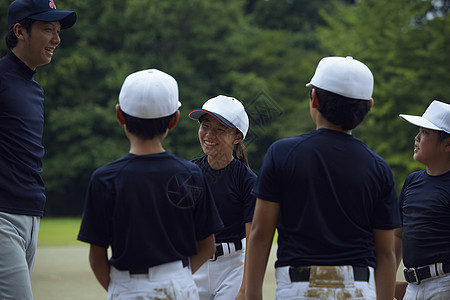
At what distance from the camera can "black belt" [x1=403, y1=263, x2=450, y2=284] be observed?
4305 mm

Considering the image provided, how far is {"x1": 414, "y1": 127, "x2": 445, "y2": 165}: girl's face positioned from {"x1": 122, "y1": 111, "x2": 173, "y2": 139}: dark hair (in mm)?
2381

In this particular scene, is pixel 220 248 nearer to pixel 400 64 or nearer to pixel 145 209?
pixel 145 209

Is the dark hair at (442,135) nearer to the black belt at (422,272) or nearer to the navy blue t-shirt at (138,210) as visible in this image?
the black belt at (422,272)

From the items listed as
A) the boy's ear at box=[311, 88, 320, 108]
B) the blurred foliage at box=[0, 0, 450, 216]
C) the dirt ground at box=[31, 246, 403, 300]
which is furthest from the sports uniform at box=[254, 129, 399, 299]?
the blurred foliage at box=[0, 0, 450, 216]

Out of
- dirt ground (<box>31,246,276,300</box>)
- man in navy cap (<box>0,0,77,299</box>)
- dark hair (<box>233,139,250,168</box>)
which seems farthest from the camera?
dirt ground (<box>31,246,276,300</box>)

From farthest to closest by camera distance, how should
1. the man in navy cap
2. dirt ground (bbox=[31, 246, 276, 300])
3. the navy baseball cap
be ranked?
dirt ground (bbox=[31, 246, 276, 300]), the navy baseball cap, the man in navy cap

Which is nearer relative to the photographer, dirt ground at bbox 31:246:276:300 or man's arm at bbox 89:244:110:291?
man's arm at bbox 89:244:110:291

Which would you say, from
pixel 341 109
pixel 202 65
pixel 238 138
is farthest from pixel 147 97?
pixel 202 65

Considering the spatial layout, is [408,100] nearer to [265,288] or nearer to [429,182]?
[265,288]

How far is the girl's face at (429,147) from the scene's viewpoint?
183 inches

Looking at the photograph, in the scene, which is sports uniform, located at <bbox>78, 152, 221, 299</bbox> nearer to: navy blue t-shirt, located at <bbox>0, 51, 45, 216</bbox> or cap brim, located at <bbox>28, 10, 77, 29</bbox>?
navy blue t-shirt, located at <bbox>0, 51, 45, 216</bbox>

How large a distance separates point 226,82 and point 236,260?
32.8 m

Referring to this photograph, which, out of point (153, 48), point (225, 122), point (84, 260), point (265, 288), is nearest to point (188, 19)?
point (153, 48)

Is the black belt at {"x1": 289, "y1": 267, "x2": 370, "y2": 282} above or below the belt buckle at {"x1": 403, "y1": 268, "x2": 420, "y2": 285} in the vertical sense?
above
